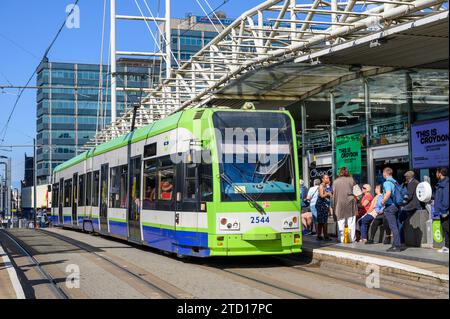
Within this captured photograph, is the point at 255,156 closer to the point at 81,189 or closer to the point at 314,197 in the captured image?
the point at 314,197

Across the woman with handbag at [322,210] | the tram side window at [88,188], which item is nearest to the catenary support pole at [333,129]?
the woman with handbag at [322,210]

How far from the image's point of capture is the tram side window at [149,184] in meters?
15.0

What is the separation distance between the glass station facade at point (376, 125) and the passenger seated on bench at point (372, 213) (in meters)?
1.63

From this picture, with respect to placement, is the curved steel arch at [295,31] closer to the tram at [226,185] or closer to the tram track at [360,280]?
the tram at [226,185]

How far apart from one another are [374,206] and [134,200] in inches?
245

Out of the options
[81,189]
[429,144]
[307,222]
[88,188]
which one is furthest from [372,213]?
[81,189]

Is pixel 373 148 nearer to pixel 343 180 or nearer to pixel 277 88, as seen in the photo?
pixel 343 180

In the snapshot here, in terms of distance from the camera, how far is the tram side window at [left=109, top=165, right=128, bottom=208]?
17.8 meters

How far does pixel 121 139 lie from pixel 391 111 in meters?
8.03

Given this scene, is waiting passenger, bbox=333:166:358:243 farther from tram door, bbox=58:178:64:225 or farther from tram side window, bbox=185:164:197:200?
tram door, bbox=58:178:64:225

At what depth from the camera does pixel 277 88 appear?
2056cm

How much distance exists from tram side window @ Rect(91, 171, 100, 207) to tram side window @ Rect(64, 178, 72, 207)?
5.74 meters

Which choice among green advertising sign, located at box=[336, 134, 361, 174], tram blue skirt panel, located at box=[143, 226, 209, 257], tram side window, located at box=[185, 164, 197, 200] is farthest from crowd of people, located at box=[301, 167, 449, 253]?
tram side window, located at box=[185, 164, 197, 200]
